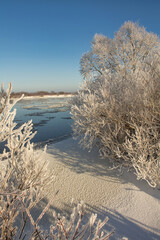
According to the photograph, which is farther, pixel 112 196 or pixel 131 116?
pixel 131 116

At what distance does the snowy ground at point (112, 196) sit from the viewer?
326 cm

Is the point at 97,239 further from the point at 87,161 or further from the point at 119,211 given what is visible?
the point at 87,161

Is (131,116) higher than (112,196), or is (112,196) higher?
(131,116)

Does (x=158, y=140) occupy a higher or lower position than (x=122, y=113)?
lower

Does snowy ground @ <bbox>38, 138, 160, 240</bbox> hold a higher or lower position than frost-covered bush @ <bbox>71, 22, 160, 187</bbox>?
lower

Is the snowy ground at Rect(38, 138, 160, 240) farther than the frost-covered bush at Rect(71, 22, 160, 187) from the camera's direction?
No

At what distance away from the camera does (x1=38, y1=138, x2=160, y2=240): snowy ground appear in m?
3.26

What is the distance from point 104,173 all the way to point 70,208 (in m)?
1.74

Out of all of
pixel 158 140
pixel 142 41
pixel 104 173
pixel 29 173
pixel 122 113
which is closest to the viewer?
pixel 29 173

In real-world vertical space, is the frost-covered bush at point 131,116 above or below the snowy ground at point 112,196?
above

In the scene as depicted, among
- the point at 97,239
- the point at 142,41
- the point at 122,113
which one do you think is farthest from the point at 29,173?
the point at 142,41

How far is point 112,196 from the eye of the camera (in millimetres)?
4125

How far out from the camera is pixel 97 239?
131 cm

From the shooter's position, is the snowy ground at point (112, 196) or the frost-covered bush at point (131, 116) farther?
the frost-covered bush at point (131, 116)
